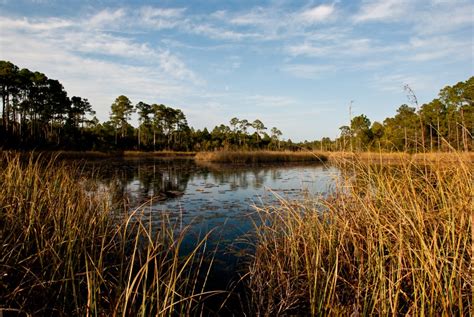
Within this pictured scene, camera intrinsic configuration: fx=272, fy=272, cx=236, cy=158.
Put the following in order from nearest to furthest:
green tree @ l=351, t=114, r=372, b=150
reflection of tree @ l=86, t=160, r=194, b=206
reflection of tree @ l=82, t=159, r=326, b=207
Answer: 1. green tree @ l=351, t=114, r=372, b=150
2. reflection of tree @ l=86, t=160, r=194, b=206
3. reflection of tree @ l=82, t=159, r=326, b=207

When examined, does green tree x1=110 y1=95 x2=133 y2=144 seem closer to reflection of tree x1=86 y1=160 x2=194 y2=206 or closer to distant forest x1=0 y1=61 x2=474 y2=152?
distant forest x1=0 y1=61 x2=474 y2=152

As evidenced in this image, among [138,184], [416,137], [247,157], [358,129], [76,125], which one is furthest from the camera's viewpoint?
[76,125]

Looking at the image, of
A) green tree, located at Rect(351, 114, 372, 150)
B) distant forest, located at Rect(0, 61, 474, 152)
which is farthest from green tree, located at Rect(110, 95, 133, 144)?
green tree, located at Rect(351, 114, 372, 150)

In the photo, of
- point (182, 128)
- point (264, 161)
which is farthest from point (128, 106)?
point (264, 161)

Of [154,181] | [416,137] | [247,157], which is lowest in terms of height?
[154,181]

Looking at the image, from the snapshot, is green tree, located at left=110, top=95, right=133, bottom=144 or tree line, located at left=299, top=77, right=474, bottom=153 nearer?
tree line, located at left=299, top=77, right=474, bottom=153

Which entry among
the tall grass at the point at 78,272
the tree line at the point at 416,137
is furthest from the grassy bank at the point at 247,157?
the tall grass at the point at 78,272

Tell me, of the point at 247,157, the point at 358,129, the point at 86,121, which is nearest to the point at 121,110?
the point at 86,121

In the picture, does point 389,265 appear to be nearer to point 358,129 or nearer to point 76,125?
point 358,129

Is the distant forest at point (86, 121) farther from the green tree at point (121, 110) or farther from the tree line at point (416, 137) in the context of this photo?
the tree line at point (416, 137)

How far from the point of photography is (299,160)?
2764 cm

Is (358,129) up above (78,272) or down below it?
above

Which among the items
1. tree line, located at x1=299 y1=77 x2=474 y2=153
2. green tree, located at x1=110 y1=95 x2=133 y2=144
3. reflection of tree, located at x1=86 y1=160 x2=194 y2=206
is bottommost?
reflection of tree, located at x1=86 y1=160 x2=194 y2=206

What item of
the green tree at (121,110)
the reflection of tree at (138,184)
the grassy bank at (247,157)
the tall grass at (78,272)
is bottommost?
the reflection of tree at (138,184)
